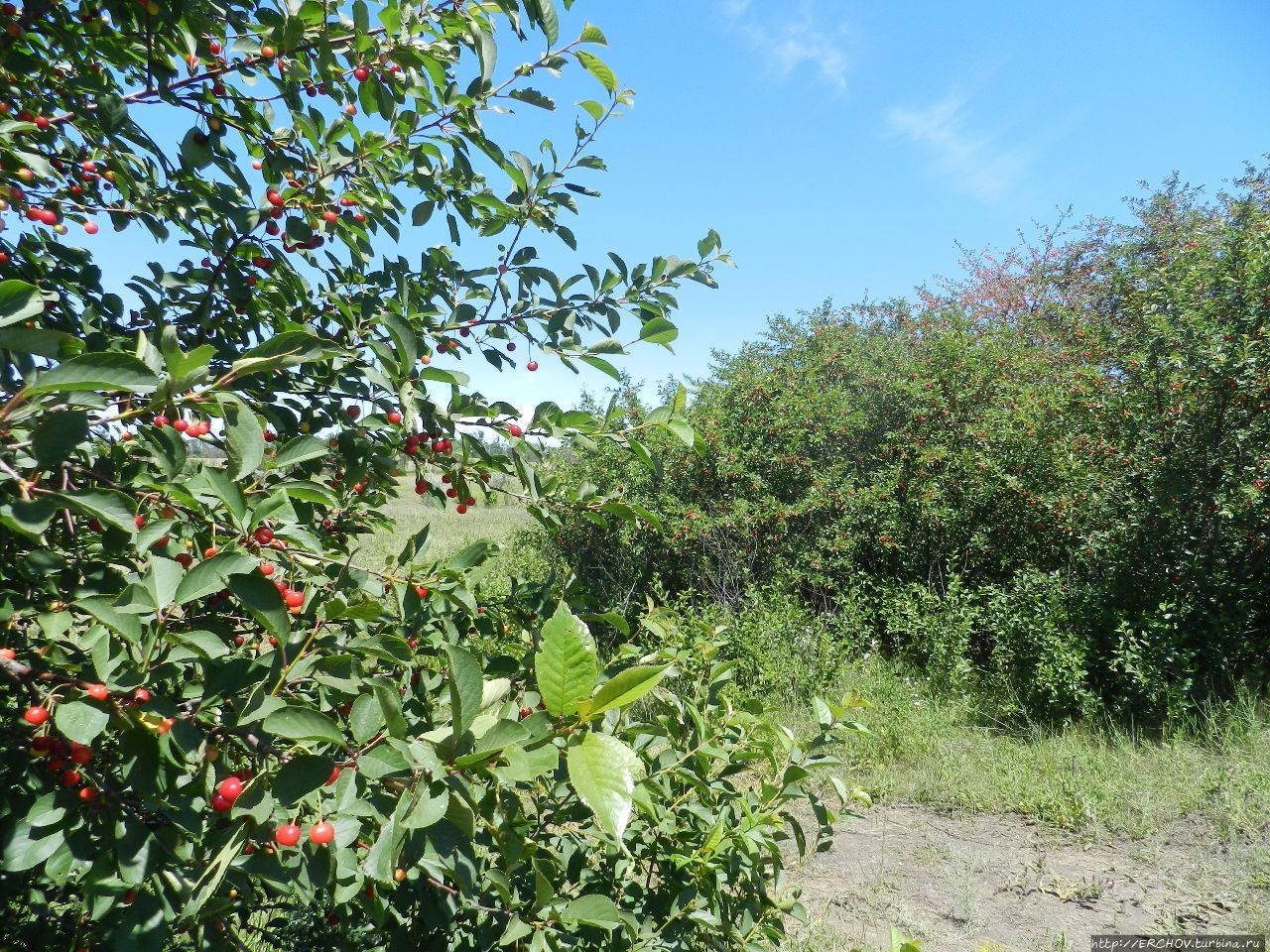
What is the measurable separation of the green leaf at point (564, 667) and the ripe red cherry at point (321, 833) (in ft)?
1.44

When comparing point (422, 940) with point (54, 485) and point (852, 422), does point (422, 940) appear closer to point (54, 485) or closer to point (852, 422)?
point (54, 485)

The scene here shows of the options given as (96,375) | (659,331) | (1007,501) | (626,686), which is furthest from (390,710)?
(1007,501)

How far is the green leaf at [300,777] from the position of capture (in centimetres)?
92

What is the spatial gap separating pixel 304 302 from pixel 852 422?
651cm

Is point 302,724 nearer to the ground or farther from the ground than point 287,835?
farther from the ground

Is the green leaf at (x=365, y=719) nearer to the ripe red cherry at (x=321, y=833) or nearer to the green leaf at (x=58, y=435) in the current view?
the ripe red cherry at (x=321, y=833)

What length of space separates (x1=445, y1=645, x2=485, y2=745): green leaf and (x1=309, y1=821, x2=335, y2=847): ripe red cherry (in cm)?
29

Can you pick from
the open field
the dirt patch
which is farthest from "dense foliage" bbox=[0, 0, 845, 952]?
the dirt patch

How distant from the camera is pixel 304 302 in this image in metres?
1.94

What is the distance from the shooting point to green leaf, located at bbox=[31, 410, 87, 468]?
0.92 metres

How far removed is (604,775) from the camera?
72 centimetres

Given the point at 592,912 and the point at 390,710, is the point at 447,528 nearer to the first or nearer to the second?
the point at 592,912

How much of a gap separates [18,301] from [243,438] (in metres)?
0.32

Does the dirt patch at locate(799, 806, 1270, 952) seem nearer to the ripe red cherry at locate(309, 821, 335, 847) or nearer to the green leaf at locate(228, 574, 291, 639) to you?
the ripe red cherry at locate(309, 821, 335, 847)
